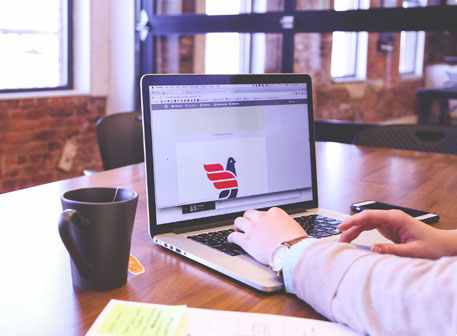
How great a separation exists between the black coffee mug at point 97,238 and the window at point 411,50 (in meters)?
2.87

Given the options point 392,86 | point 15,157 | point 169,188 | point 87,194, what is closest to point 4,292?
point 87,194

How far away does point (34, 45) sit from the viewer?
354cm

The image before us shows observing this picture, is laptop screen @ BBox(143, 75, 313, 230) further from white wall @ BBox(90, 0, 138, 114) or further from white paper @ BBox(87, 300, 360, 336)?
white wall @ BBox(90, 0, 138, 114)

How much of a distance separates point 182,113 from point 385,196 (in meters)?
0.73

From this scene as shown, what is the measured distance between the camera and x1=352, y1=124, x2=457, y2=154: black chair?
2.39 m

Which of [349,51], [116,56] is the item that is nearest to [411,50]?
[349,51]

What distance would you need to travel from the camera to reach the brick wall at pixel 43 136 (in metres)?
3.40

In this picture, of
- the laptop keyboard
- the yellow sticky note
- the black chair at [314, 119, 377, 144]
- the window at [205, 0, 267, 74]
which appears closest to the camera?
the yellow sticky note

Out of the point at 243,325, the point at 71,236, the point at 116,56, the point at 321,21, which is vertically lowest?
the point at 243,325

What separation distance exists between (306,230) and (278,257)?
0.24 meters

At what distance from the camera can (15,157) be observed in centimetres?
346

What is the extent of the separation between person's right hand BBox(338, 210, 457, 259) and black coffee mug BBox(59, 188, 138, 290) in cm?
36

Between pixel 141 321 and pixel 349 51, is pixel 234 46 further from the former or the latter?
pixel 141 321

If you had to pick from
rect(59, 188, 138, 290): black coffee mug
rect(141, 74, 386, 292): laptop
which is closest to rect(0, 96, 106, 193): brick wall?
rect(141, 74, 386, 292): laptop
